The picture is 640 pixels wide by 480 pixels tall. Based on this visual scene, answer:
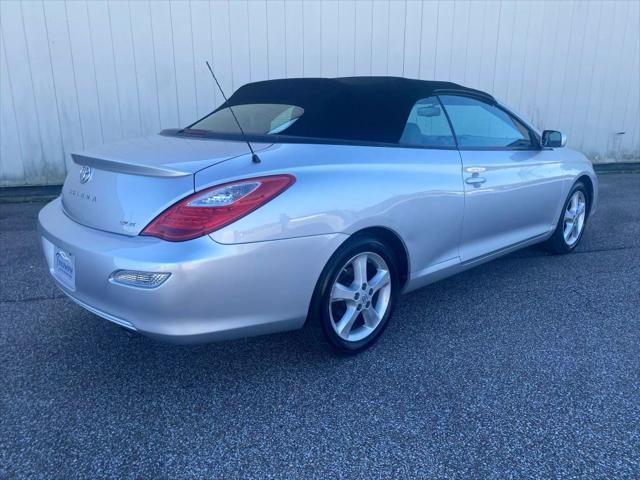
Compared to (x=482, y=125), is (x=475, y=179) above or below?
below

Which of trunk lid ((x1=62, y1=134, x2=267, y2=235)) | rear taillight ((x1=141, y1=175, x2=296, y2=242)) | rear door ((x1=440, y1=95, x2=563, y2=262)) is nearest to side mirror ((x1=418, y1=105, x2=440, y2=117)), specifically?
rear door ((x1=440, y1=95, x2=563, y2=262))

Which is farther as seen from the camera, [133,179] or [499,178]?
[499,178]

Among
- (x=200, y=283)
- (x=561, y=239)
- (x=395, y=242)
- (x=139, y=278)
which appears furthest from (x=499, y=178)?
(x=139, y=278)

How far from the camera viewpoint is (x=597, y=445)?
2.23 meters

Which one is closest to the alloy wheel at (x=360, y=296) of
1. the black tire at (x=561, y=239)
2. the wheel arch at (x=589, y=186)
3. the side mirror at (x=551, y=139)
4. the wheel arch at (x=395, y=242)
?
the wheel arch at (x=395, y=242)

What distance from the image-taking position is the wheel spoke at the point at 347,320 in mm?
2848

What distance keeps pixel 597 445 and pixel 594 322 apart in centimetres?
131

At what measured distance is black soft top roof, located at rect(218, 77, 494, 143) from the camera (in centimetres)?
297

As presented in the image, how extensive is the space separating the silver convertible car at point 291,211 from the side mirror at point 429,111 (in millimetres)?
11

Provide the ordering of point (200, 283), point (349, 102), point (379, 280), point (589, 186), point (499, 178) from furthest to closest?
point (589, 186) → point (499, 178) → point (349, 102) → point (379, 280) → point (200, 283)

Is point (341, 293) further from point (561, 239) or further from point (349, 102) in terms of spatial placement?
point (561, 239)

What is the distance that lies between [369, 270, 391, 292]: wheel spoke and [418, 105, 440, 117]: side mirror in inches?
40.7

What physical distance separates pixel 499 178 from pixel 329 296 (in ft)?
5.33

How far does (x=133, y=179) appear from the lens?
2430 mm
